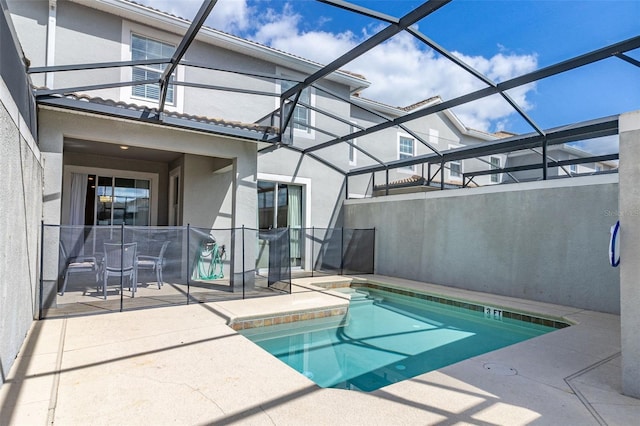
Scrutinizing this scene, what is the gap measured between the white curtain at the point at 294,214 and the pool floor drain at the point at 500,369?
302 inches

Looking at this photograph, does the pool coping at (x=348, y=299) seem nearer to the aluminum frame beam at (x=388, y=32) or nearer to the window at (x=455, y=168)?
the aluminum frame beam at (x=388, y=32)

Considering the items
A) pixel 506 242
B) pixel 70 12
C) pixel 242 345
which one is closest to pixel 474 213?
pixel 506 242

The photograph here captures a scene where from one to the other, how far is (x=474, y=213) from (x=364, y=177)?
4.88m

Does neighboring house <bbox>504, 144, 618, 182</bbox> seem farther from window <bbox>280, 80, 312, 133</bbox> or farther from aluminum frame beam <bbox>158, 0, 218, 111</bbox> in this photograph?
aluminum frame beam <bbox>158, 0, 218, 111</bbox>

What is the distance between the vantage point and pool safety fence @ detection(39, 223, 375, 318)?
19.3 ft

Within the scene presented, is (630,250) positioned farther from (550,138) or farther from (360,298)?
(360,298)

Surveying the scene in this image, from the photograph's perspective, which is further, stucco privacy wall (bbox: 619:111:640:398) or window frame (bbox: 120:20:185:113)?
window frame (bbox: 120:20:185:113)

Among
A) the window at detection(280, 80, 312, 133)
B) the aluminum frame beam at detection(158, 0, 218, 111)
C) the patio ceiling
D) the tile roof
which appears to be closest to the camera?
the aluminum frame beam at detection(158, 0, 218, 111)

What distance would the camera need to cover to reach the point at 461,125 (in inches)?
640

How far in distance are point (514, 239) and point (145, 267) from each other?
7820 mm

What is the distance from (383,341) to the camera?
595cm

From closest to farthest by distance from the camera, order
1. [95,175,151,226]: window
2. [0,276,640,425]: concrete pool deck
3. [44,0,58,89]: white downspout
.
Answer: [0,276,640,425]: concrete pool deck
[44,0,58,89]: white downspout
[95,175,151,226]: window

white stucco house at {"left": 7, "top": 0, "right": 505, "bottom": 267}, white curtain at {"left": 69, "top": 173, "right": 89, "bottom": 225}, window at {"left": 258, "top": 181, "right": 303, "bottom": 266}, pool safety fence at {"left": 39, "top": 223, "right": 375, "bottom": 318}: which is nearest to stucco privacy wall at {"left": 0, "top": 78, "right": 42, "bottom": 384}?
pool safety fence at {"left": 39, "top": 223, "right": 375, "bottom": 318}

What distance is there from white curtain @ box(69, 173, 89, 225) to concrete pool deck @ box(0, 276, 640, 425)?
536 centimetres
